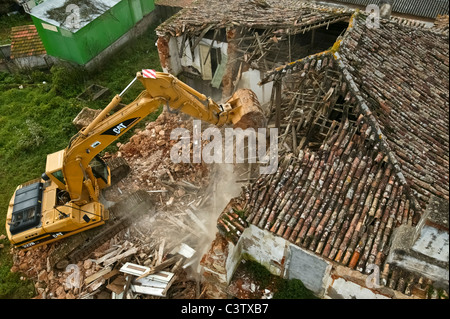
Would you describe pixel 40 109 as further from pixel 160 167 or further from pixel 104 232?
pixel 104 232

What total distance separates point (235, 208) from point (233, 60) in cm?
759

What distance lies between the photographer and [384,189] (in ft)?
31.1

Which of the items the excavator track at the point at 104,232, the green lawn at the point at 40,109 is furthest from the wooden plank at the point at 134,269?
the green lawn at the point at 40,109

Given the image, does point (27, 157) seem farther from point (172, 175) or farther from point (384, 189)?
point (384, 189)

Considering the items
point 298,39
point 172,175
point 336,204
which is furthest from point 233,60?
point 336,204

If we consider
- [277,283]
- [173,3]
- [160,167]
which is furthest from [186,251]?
[173,3]

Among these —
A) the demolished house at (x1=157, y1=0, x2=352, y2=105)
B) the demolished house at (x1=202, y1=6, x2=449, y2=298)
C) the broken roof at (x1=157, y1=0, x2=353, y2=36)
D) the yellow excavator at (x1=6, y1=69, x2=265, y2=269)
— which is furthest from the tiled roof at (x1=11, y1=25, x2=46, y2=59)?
the demolished house at (x1=202, y1=6, x2=449, y2=298)

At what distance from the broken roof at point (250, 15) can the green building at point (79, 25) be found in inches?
278

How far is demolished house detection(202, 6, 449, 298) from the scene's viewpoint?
861 centimetres

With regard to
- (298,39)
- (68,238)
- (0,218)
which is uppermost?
(298,39)

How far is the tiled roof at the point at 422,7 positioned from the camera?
25125 millimetres

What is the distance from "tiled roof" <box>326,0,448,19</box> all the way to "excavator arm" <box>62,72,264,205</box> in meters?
20.9

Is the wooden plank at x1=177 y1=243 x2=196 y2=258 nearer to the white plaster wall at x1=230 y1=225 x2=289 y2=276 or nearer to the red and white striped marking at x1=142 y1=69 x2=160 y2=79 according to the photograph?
the white plaster wall at x1=230 y1=225 x2=289 y2=276

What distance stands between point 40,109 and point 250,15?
12.2 m
